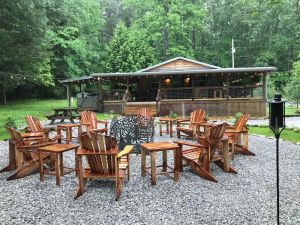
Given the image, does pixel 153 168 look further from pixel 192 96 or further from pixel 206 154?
pixel 192 96

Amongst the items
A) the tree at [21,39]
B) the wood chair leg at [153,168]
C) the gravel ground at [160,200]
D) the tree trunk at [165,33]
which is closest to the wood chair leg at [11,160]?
the gravel ground at [160,200]

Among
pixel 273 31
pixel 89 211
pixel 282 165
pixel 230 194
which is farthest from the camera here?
pixel 273 31

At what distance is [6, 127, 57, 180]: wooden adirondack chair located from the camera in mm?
4961

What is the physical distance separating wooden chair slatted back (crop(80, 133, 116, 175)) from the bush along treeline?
15925mm

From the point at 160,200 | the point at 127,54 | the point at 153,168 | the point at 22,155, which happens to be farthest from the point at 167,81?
the point at 160,200

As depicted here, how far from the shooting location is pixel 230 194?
162 inches

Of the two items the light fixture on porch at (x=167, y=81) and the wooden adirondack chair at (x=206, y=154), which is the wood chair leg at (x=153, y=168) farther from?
the light fixture on porch at (x=167, y=81)

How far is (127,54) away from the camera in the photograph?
1163 inches

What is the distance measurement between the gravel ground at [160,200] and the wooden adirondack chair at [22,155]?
151 mm

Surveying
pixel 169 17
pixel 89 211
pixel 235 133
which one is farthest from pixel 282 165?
pixel 169 17

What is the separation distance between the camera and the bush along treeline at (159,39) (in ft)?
83.1

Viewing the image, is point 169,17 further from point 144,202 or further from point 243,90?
point 144,202

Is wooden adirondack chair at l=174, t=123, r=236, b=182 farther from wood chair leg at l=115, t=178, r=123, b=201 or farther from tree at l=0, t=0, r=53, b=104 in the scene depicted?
tree at l=0, t=0, r=53, b=104

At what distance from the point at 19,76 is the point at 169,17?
18143 millimetres
